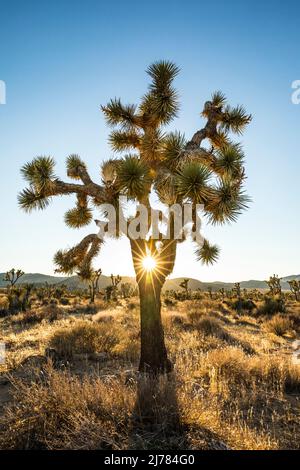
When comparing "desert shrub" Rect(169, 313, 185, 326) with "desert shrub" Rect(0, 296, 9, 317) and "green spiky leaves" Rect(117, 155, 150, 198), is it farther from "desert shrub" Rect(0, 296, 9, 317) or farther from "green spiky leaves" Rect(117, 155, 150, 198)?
"desert shrub" Rect(0, 296, 9, 317)

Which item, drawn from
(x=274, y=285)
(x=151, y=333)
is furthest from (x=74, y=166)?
(x=274, y=285)

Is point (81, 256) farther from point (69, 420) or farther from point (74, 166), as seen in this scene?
point (69, 420)

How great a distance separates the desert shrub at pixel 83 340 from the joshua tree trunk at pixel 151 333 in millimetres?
2337

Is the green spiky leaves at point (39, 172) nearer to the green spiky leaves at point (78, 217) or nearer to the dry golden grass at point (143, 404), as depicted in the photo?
the green spiky leaves at point (78, 217)


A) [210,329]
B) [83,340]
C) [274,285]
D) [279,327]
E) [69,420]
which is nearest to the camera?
[69,420]

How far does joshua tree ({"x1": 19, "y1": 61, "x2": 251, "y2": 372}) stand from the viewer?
6488 millimetres

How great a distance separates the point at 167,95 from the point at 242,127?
2114mm

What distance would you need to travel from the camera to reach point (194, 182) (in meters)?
6.16

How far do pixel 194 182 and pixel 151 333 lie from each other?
3.15 meters

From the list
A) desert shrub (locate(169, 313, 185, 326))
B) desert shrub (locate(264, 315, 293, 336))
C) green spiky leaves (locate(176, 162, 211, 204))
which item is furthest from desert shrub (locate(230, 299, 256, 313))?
green spiky leaves (locate(176, 162, 211, 204))

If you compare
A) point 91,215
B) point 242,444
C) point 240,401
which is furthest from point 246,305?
point 242,444

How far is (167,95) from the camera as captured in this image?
7.92 m

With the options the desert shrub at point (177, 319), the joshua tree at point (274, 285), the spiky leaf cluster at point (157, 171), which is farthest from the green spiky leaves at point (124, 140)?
the joshua tree at point (274, 285)

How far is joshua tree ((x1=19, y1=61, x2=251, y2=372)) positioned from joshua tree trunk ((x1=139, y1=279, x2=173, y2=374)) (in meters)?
0.02
